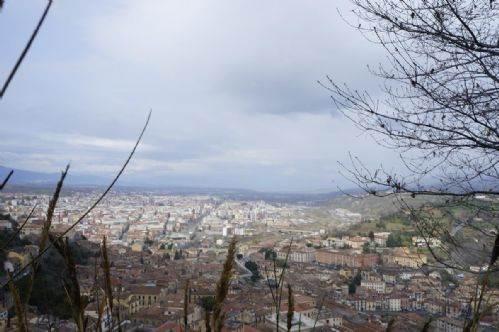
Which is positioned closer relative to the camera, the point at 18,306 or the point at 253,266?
the point at 18,306

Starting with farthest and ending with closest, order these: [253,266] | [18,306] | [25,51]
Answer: [253,266], [18,306], [25,51]

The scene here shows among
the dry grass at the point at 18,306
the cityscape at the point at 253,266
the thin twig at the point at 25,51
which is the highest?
the thin twig at the point at 25,51

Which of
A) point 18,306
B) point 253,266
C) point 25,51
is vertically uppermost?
point 25,51

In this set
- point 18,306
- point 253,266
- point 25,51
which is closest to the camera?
point 25,51

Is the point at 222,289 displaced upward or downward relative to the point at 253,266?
upward

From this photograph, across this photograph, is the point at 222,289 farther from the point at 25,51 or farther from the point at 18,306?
the point at 25,51

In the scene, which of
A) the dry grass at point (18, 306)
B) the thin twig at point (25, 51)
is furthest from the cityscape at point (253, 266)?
the thin twig at point (25, 51)

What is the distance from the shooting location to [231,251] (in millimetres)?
768

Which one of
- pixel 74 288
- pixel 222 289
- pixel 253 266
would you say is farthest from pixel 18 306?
pixel 253 266

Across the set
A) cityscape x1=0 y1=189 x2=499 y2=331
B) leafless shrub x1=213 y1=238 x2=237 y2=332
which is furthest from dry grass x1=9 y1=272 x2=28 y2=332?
leafless shrub x1=213 y1=238 x2=237 y2=332

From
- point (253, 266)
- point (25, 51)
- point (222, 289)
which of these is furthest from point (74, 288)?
point (253, 266)

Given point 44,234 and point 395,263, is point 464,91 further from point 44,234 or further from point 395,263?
point 395,263

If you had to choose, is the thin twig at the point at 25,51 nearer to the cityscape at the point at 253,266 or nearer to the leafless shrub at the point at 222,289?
the cityscape at the point at 253,266

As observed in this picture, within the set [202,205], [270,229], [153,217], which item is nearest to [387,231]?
[270,229]
